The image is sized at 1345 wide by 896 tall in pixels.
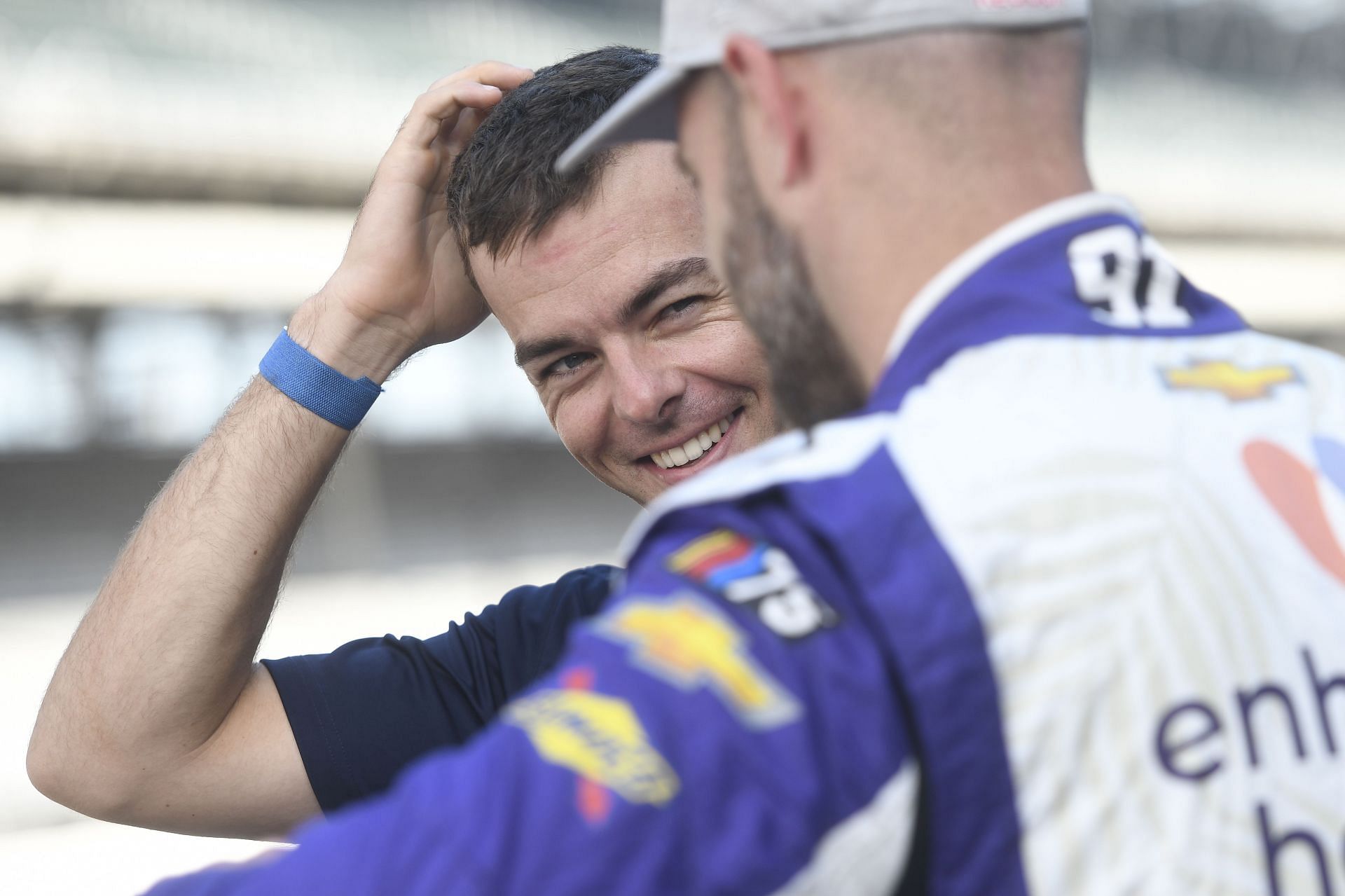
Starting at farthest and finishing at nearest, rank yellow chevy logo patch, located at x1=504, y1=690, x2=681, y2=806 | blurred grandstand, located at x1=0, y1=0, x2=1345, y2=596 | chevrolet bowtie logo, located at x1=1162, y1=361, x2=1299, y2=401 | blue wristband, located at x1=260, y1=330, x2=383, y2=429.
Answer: blurred grandstand, located at x1=0, y1=0, x2=1345, y2=596 → blue wristband, located at x1=260, y1=330, x2=383, y2=429 → chevrolet bowtie logo, located at x1=1162, y1=361, x2=1299, y2=401 → yellow chevy logo patch, located at x1=504, y1=690, x2=681, y2=806

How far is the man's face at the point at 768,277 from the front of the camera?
0.98 metres

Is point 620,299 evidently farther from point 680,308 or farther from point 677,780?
point 677,780

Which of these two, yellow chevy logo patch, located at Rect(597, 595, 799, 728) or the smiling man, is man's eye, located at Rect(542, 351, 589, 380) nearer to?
the smiling man

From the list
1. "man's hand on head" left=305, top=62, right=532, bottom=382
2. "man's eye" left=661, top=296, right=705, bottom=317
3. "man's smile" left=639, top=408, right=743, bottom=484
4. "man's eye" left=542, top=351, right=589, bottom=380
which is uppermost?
"man's hand on head" left=305, top=62, right=532, bottom=382

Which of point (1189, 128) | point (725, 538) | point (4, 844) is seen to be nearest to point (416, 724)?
point (725, 538)

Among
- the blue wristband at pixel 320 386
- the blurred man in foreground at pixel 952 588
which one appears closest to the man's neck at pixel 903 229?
the blurred man in foreground at pixel 952 588

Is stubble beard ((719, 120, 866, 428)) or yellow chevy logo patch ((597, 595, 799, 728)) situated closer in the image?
yellow chevy logo patch ((597, 595, 799, 728))

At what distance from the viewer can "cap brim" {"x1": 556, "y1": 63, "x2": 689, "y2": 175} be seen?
42.2 inches

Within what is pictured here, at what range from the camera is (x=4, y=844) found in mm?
7660

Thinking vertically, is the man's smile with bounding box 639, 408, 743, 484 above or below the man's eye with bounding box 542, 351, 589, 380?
below

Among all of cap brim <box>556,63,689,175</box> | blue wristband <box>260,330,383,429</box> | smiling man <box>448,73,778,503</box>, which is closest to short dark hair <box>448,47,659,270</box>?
smiling man <box>448,73,778,503</box>

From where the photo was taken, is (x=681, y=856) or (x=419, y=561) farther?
(x=419, y=561)

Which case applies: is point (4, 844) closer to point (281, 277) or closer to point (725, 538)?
point (281, 277)

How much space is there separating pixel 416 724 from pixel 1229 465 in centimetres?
142
